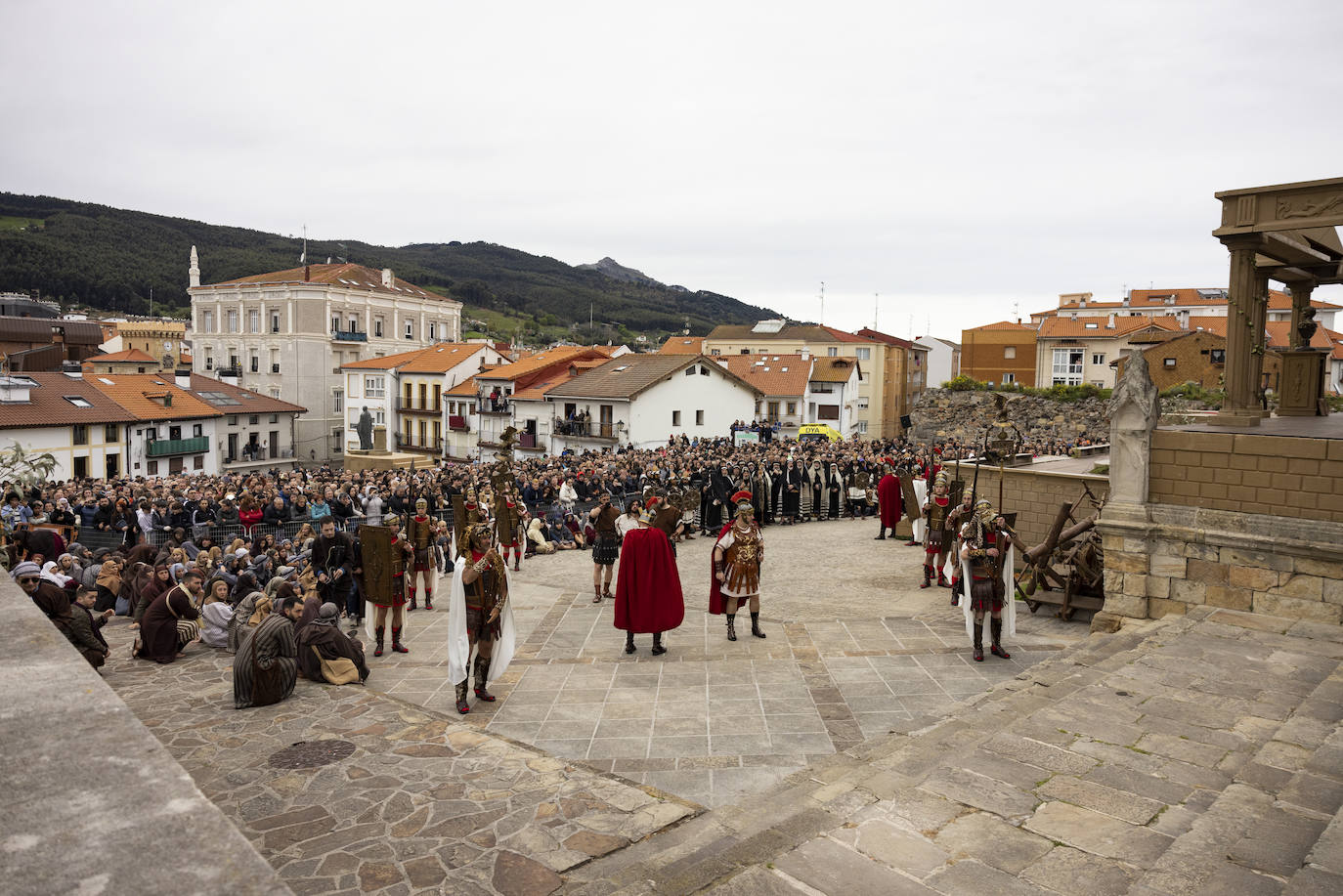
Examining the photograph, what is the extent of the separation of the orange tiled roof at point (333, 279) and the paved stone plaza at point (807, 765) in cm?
6161

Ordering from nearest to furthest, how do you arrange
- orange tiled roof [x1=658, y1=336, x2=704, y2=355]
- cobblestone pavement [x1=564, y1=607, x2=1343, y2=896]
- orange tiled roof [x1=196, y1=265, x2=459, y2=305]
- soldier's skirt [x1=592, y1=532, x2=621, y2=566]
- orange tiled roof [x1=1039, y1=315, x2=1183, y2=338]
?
cobblestone pavement [x1=564, y1=607, x2=1343, y2=896] → soldier's skirt [x1=592, y1=532, x2=621, y2=566] → orange tiled roof [x1=1039, y1=315, x2=1183, y2=338] → orange tiled roof [x1=196, y1=265, x2=459, y2=305] → orange tiled roof [x1=658, y1=336, x2=704, y2=355]

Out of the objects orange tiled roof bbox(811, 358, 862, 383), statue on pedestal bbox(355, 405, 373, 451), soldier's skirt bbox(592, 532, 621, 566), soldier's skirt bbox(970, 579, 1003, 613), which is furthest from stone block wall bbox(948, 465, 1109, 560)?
statue on pedestal bbox(355, 405, 373, 451)

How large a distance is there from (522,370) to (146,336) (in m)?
53.7

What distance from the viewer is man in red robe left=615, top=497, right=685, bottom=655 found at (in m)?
9.62

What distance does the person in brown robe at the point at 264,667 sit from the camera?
797 centimetres

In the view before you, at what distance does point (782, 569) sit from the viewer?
1484 centimetres

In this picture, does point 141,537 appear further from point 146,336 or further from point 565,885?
point 146,336

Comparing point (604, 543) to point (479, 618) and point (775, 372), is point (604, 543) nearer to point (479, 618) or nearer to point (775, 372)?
point (479, 618)

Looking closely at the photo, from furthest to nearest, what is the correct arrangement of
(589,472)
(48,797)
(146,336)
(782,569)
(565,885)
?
1. (146,336)
2. (589,472)
3. (782,569)
4. (565,885)
5. (48,797)

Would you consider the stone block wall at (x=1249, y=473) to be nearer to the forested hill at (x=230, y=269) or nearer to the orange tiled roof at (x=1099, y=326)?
the orange tiled roof at (x=1099, y=326)

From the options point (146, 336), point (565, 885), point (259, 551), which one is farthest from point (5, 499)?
point (146, 336)

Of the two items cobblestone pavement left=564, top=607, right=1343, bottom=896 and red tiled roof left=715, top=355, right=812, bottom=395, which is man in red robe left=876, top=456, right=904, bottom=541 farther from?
red tiled roof left=715, top=355, right=812, bottom=395

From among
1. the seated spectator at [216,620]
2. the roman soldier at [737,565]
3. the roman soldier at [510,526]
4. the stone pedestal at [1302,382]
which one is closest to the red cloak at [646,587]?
the roman soldier at [737,565]

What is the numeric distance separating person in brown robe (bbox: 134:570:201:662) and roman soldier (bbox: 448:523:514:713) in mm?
3992
